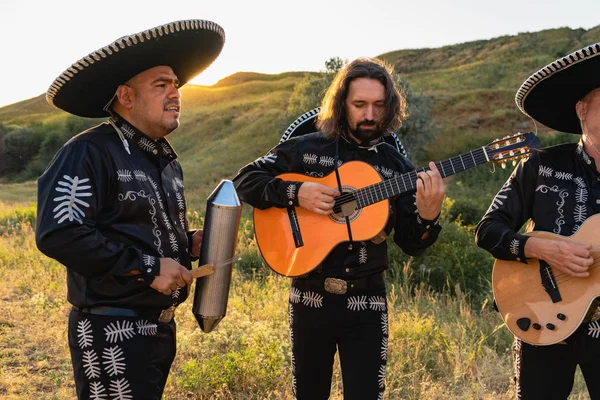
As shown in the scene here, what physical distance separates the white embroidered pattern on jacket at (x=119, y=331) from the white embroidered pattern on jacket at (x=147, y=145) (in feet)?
2.66

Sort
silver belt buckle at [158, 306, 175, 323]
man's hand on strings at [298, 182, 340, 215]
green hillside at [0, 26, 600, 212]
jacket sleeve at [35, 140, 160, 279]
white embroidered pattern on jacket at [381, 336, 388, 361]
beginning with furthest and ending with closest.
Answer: green hillside at [0, 26, 600, 212] → man's hand on strings at [298, 182, 340, 215] → white embroidered pattern on jacket at [381, 336, 388, 361] → silver belt buckle at [158, 306, 175, 323] → jacket sleeve at [35, 140, 160, 279]

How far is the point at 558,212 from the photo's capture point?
2891mm

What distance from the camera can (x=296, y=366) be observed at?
10.4 ft

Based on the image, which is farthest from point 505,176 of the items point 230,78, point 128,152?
point 230,78

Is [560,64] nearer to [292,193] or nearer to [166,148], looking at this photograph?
[292,193]

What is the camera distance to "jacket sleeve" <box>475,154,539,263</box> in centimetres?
293

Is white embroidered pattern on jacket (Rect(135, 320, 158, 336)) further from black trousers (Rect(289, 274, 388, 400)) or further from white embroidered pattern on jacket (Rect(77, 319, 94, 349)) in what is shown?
black trousers (Rect(289, 274, 388, 400))

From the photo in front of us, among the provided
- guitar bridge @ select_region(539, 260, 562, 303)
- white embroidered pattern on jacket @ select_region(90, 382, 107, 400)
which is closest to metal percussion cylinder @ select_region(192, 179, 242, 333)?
white embroidered pattern on jacket @ select_region(90, 382, 107, 400)

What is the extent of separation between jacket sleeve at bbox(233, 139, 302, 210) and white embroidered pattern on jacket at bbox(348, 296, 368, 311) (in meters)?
0.68

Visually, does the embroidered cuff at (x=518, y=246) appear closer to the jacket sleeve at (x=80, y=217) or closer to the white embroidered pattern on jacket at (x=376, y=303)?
the white embroidered pattern on jacket at (x=376, y=303)

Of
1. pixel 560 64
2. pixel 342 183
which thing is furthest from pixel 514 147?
pixel 342 183

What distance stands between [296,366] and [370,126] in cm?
145

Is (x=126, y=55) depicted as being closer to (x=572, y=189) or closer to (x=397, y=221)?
(x=397, y=221)

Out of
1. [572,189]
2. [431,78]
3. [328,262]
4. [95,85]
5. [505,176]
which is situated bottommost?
[505,176]
